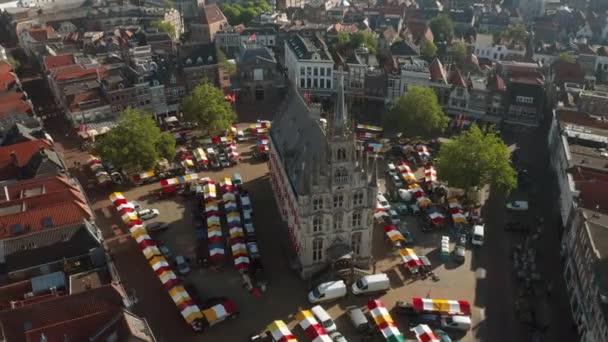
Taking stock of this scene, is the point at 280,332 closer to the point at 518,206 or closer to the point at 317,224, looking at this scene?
the point at 317,224

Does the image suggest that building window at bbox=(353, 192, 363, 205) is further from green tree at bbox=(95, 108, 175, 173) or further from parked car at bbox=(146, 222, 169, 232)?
green tree at bbox=(95, 108, 175, 173)

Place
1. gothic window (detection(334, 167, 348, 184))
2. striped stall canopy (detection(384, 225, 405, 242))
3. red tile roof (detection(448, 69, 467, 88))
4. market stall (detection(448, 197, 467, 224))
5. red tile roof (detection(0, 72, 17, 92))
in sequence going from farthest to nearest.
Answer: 1. red tile roof (detection(448, 69, 467, 88))
2. red tile roof (detection(0, 72, 17, 92))
3. market stall (detection(448, 197, 467, 224))
4. striped stall canopy (detection(384, 225, 405, 242))
5. gothic window (detection(334, 167, 348, 184))

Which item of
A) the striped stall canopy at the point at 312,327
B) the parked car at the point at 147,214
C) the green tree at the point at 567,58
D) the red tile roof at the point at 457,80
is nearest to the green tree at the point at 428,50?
the red tile roof at the point at 457,80

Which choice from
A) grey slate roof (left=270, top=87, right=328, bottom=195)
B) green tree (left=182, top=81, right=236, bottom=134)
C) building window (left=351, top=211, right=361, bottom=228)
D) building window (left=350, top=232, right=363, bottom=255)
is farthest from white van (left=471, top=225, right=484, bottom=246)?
green tree (left=182, top=81, right=236, bottom=134)

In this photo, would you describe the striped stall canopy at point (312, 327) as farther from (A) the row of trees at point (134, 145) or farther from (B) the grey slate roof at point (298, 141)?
(A) the row of trees at point (134, 145)

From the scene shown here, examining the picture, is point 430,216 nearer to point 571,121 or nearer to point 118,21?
point 571,121
